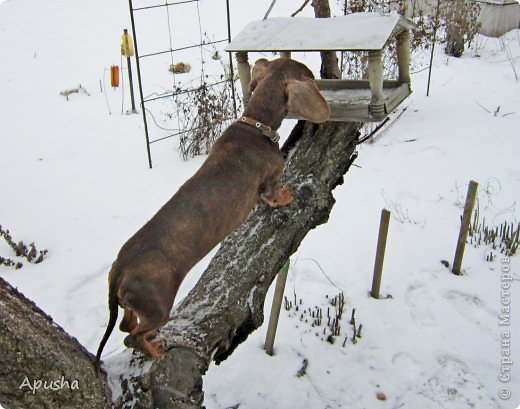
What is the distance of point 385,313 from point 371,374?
0.60 meters

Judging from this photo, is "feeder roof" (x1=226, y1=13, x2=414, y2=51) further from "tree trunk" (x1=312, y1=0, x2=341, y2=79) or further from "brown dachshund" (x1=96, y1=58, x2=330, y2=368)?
"tree trunk" (x1=312, y1=0, x2=341, y2=79)

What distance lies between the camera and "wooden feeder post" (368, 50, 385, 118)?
249 centimetres

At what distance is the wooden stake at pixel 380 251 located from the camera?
11.3 feet

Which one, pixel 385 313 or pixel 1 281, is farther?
pixel 385 313

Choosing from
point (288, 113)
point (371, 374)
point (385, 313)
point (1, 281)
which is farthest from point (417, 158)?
point (1, 281)

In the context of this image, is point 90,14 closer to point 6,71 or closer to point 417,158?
point 6,71

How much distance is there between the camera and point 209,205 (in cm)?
204

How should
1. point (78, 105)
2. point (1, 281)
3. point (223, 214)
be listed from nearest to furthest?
1. point (1, 281)
2. point (223, 214)
3. point (78, 105)

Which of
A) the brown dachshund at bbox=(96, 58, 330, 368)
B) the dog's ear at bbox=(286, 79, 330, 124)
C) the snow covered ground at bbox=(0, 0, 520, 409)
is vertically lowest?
the snow covered ground at bbox=(0, 0, 520, 409)

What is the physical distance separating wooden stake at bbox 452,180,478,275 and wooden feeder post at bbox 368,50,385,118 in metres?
1.34

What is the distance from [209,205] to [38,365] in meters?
0.83

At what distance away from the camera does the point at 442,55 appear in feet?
29.6

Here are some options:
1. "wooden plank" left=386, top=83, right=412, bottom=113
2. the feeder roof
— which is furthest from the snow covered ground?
the feeder roof

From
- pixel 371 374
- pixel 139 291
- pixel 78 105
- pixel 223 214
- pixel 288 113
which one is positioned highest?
pixel 288 113
